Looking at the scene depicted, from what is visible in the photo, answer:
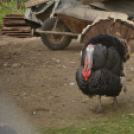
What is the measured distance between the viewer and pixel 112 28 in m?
4.77

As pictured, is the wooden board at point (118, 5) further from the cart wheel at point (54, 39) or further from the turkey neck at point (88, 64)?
the turkey neck at point (88, 64)

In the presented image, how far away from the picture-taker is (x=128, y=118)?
3.95 metres

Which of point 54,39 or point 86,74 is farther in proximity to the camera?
→ point 54,39

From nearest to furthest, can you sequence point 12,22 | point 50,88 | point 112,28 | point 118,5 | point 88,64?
point 88,64 → point 112,28 → point 50,88 → point 118,5 → point 12,22

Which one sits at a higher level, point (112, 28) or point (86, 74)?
point (112, 28)

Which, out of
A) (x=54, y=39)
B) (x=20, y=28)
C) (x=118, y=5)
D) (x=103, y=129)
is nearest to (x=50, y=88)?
(x=103, y=129)

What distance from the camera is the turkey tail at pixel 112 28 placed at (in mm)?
4746

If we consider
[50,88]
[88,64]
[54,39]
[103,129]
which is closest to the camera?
[103,129]

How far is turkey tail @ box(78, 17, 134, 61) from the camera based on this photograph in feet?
15.6

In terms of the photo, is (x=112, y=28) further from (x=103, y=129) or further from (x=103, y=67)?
(x=103, y=129)

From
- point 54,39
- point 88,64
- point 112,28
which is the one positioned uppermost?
point 112,28

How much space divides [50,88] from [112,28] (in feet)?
5.57

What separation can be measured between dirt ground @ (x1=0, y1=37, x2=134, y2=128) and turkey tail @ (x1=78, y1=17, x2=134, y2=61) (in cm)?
111

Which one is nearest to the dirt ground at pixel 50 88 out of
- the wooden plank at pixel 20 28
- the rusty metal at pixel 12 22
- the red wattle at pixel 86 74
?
the red wattle at pixel 86 74
